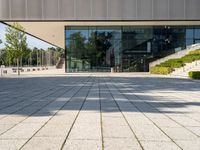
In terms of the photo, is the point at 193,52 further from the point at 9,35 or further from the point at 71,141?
the point at 71,141

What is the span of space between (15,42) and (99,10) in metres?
10.7

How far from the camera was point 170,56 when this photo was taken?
143ft

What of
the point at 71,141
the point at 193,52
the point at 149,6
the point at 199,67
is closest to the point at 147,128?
the point at 71,141

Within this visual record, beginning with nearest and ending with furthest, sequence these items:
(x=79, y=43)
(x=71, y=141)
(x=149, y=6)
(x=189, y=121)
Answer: (x=71, y=141) → (x=189, y=121) → (x=149, y=6) → (x=79, y=43)

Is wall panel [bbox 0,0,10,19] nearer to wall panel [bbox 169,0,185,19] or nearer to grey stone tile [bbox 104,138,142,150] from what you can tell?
wall panel [bbox 169,0,185,19]

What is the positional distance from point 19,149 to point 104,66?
1567 inches

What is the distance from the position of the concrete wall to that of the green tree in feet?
5.04

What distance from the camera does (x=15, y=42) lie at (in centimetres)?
3638

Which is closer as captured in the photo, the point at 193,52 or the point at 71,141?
the point at 71,141

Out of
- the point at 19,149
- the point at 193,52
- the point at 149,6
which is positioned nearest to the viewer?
the point at 19,149

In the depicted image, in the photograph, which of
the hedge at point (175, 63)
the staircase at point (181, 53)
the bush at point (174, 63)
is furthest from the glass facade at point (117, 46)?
the bush at point (174, 63)

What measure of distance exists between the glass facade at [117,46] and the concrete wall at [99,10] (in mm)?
7574

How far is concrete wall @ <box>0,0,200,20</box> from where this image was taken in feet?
119

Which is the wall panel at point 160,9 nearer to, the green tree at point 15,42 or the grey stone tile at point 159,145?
the green tree at point 15,42
